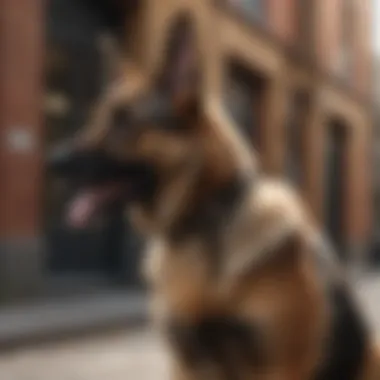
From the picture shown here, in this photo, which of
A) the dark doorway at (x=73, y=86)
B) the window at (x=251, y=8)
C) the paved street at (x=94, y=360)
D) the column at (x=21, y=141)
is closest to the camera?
the paved street at (x=94, y=360)

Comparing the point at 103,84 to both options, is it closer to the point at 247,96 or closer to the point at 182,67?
the point at 182,67

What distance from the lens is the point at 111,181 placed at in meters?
3.40

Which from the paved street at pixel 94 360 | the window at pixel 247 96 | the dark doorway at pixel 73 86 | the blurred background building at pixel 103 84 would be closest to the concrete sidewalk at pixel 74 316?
the paved street at pixel 94 360

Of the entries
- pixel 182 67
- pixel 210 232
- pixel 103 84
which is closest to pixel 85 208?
pixel 210 232

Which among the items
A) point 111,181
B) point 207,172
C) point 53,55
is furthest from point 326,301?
A: point 53,55

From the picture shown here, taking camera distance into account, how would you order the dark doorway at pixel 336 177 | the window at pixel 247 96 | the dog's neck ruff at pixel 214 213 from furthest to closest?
the dark doorway at pixel 336 177
the window at pixel 247 96
the dog's neck ruff at pixel 214 213

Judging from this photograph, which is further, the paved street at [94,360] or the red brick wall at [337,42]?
the red brick wall at [337,42]

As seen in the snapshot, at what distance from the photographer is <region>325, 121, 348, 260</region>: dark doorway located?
2100 cm

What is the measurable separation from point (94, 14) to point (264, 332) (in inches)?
437

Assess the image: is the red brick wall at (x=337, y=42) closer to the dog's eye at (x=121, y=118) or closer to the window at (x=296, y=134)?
the window at (x=296, y=134)

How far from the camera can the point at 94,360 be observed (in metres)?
7.71

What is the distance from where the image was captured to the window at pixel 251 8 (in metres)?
15.8

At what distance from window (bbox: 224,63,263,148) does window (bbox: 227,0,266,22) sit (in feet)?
2.90

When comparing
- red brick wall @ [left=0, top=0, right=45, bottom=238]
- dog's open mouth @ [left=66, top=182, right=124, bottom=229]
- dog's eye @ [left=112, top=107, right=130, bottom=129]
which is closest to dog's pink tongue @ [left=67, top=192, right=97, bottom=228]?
dog's open mouth @ [left=66, top=182, right=124, bottom=229]
